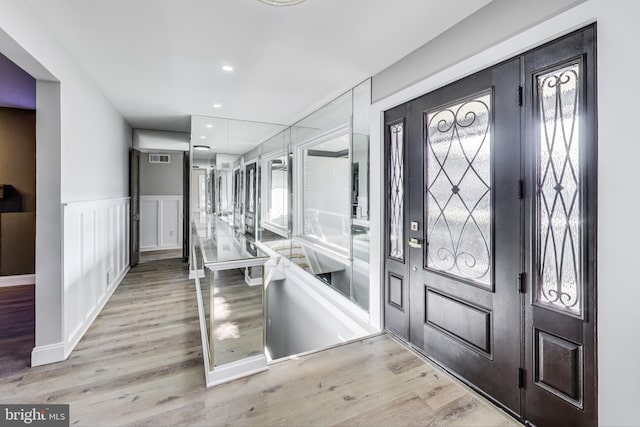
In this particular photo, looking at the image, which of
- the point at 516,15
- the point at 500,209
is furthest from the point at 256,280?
the point at 516,15

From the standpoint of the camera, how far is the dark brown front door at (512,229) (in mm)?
1477

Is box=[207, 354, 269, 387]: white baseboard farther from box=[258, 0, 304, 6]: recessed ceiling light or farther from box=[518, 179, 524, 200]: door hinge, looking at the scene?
A: box=[258, 0, 304, 6]: recessed ceiling light

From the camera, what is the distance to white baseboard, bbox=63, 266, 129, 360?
2.48 metres

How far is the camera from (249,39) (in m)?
2.25

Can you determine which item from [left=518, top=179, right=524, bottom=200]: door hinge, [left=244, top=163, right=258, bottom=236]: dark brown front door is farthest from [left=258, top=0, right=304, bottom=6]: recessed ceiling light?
[left=244, top=163, right=258, bottom=236]: dark brown front door

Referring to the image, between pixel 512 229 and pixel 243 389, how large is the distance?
6.58 feet

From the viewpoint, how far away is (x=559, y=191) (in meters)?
1.56

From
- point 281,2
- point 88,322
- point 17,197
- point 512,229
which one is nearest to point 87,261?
point 88,322

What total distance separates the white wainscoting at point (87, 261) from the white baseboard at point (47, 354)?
0.04m

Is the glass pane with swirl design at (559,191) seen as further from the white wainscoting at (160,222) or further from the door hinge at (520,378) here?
the white wainscoting at (160,222)

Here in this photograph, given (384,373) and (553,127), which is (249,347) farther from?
(553,127)

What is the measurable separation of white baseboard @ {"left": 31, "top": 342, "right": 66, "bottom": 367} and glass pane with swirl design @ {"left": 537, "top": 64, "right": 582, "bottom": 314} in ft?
11.2

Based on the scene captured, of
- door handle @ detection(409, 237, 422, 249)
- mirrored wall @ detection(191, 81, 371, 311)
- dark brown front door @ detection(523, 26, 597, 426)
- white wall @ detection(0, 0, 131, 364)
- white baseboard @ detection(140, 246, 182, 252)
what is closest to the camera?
dark brown front door @ detection(523, 26, 597, 426)

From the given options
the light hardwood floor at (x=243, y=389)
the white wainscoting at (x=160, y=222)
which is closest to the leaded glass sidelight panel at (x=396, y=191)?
the light hardwood floor at (x=243, y=389)
